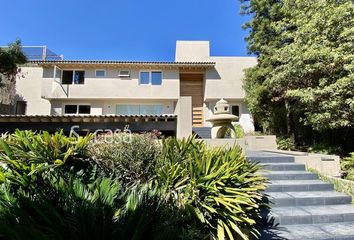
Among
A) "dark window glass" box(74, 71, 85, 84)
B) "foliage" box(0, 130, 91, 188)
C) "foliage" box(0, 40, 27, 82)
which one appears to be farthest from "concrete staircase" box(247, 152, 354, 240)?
"dark window glass" box(74, 71, 85, 84)

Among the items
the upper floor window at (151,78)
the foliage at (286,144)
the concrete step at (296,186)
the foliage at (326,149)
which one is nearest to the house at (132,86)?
the upper floor window at (151,78)

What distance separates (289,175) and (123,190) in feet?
17.9

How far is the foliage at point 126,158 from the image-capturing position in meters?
5.20

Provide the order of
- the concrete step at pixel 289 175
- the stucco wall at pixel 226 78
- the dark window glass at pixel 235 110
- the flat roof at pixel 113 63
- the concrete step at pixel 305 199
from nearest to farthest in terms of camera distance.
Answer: the concrete step at pixel 305 199 < the concrete step at pixel 289 175 < the flat roof at pixel 113 63 < the stucco wall at pixel 226 78 < the dark window glass at pixel 235 110

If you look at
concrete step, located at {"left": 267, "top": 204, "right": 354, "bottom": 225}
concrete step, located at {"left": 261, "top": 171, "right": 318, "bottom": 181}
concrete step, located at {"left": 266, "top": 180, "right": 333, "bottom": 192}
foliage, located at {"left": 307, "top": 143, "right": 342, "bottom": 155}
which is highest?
foliage, located at {"left": 307, "top": 143, "right": 342, "bottom": 155}

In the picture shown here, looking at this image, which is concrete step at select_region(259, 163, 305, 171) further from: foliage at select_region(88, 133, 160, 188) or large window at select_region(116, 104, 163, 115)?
large window at select_region(116, 104, 163, 115)

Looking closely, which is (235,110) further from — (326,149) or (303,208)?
(303,208)

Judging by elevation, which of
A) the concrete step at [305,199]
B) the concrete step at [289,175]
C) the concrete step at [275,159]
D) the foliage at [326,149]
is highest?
the foliage at [326,149]

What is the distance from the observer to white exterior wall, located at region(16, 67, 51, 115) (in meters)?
22.1

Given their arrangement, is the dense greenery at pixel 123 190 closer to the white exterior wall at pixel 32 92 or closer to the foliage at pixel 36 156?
the foliage at pixel 36 156

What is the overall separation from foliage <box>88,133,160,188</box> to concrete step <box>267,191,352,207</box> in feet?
11.1

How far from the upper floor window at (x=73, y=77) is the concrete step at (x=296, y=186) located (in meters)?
18.5

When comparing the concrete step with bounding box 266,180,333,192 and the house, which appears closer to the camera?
the concrete step with bounding box 266,180,333,192

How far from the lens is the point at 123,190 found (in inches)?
180
